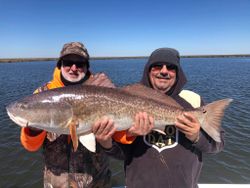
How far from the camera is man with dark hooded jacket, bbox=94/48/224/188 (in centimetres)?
339

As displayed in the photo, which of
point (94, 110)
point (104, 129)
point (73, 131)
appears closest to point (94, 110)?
point (94, 110)

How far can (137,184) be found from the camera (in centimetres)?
346

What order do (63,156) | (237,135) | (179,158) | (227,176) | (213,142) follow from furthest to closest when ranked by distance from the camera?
(237,135), (227,176), (63,156), (213,142), (179,158)

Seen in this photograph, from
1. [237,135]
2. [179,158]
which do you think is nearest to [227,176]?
[237,135]

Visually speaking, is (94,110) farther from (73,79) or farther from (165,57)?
(165,57)

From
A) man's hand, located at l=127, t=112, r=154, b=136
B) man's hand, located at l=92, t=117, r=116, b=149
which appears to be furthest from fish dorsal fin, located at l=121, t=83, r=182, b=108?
man's hand, located at l=92, t=117, r=116, b=149

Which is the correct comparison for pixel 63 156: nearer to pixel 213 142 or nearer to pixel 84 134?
pixel 84 134

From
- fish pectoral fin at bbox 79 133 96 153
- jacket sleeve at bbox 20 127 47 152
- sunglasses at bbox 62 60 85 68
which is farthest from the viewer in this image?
sunglasses at bbox 62 60 85 68

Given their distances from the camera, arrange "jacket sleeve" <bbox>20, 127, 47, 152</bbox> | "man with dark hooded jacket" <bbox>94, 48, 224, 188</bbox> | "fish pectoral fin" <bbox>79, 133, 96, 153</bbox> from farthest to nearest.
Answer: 1. "jacket sleeve" <bbox>20, 127, 47, 152</bbox>
2. "fish pectoral fin" <bbox>79, 133, 96, 153</bbox>
3. "man with dark hooded jacket" <bbox>94, 48, 224, 188</bbox>

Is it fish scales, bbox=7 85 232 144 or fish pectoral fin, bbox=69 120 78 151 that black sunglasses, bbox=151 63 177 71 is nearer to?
fish scales, bbox=7 85 232 144

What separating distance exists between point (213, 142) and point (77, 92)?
2.20 metres

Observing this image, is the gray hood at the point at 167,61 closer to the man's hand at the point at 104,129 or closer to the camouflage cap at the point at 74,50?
the man's hand at the point at 104,129

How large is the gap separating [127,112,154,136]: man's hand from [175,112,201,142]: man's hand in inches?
16.7

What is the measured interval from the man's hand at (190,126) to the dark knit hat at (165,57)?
0.82 meters
